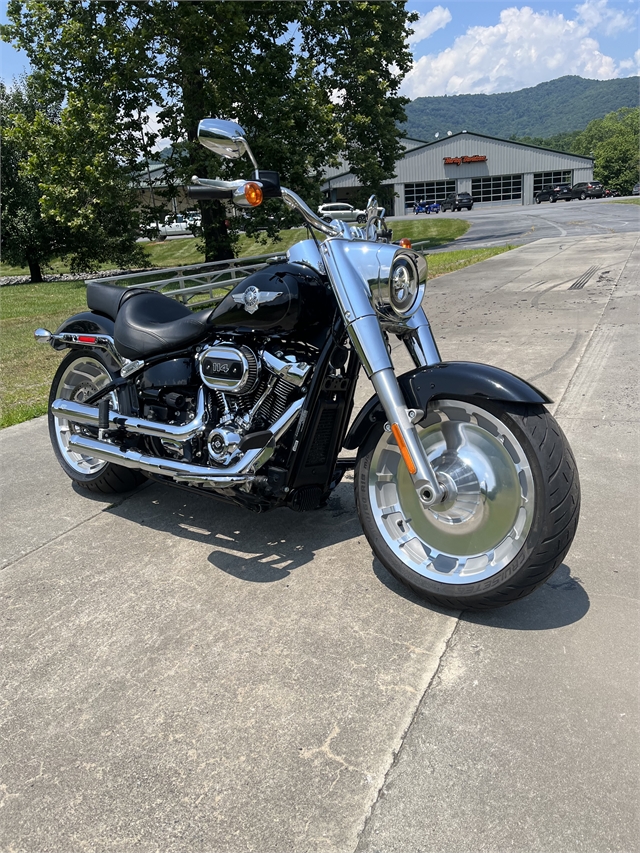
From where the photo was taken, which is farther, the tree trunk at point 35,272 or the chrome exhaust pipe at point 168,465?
the tree trunk at point 35,272

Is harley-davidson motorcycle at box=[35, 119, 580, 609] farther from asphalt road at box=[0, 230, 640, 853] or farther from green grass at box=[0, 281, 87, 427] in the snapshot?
green grass at box=[0, 281, 87, 427]

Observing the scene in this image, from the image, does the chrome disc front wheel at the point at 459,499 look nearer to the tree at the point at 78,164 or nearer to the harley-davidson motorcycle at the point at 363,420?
the harley-davidson motorcycle at the point at 363,420

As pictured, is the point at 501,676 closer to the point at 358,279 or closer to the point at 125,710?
the point at 125,710

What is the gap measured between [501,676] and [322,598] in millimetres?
887

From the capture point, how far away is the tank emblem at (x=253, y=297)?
10.0ft

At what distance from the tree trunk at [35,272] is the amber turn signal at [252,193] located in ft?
91.7

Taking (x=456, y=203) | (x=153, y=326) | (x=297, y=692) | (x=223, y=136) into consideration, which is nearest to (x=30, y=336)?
(x=153, y=326)

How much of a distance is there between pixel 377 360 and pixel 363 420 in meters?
0.31

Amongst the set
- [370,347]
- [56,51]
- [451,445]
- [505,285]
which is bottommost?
[505,285]

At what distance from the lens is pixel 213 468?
10.9 ft

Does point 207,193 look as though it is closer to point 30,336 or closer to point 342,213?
point 342,213

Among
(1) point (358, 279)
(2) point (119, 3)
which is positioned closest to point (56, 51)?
(2) point (119, 3)

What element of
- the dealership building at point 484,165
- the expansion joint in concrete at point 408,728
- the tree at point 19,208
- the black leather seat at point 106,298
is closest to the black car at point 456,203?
the dealership building at point 484,165

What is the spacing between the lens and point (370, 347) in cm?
287
